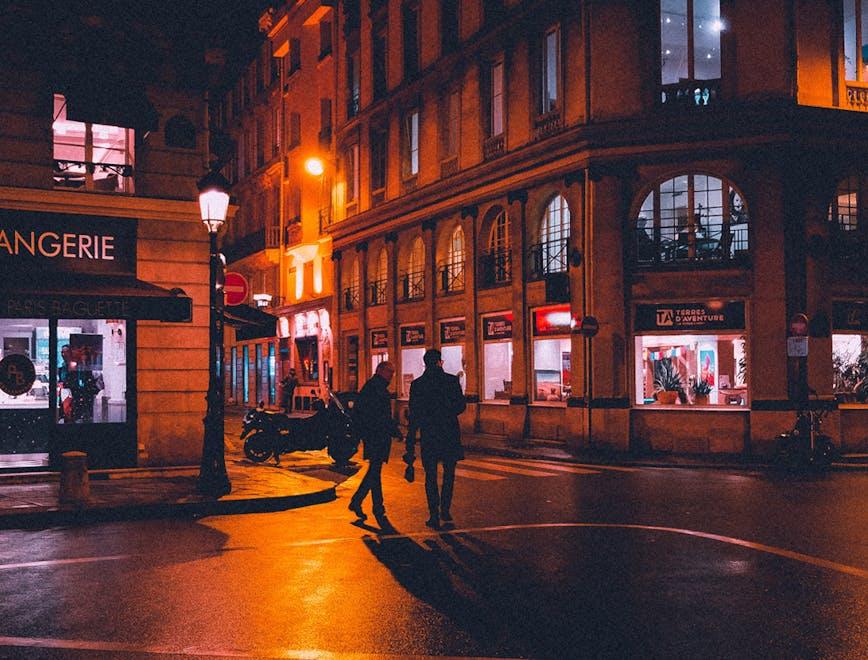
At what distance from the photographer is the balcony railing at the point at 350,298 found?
1417 inches

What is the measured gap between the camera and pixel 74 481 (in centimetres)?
1137

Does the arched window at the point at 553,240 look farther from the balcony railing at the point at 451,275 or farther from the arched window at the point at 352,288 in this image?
the arched window at the point at 352,288

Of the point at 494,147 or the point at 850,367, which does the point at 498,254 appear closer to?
the point at 494,147

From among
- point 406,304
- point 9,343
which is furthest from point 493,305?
point 9,343

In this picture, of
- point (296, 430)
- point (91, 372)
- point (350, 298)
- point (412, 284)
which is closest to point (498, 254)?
point (412, 284)

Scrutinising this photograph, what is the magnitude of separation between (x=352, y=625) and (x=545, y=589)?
1733mm

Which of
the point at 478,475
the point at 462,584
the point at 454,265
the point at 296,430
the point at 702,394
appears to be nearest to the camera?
the point at 462,584

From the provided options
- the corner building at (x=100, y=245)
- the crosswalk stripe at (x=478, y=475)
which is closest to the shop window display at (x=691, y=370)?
the crosswalk stripe at (x=478, y=475)

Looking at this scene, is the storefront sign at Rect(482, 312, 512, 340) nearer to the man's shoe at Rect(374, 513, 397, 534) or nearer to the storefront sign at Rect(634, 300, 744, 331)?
the storefront sign at Rect(634, 300, 744, 331)

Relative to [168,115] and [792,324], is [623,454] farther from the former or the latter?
[168,115]

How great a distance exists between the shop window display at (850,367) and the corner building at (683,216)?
5 cm

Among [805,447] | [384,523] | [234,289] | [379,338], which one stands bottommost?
[384,523]

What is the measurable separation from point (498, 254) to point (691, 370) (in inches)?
291

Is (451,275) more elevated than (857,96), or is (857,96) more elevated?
(857,96)
